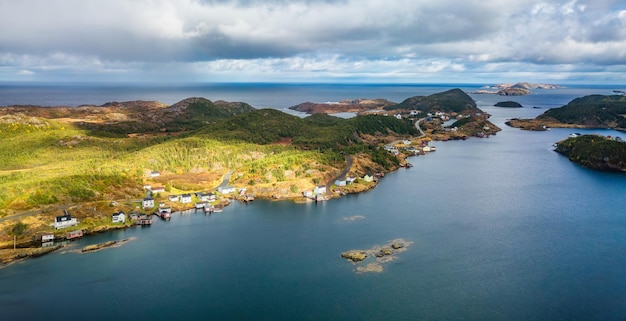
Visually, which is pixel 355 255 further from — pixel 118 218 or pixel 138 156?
pixel 138 156

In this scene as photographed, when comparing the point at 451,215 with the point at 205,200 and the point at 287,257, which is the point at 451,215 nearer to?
the point at 287,257

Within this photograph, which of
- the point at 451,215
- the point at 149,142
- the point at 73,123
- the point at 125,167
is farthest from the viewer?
the point at 73,123

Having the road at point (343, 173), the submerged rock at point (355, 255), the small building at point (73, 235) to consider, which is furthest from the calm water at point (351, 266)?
the road at point (343, 173)

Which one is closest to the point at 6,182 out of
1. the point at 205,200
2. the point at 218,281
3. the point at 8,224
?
the point at 8,224

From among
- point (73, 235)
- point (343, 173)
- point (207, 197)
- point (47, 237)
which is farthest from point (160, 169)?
point (343, 173)

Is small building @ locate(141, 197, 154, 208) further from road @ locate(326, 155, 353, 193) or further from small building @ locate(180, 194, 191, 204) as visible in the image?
road @ locate(326, 155, 353, 193)

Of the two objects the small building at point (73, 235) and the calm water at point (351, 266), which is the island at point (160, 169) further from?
the calm water at point (351, 266)
